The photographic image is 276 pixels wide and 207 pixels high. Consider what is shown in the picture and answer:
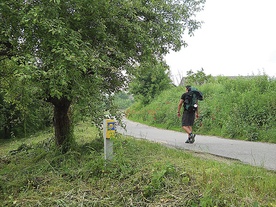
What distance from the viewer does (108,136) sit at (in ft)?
16.6

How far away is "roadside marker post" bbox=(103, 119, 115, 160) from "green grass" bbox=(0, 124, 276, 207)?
0.13 m

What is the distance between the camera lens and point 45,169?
18.0ft

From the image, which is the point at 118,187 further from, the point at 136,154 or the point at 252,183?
the point at 252,183

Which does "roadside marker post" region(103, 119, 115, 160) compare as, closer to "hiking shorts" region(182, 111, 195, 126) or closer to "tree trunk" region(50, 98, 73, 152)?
"tree trunk" region(50, 98, 73, 152)

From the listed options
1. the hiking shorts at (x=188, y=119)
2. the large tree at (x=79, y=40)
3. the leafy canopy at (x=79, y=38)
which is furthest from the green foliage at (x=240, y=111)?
the leafy canopy at (x=79, y=38)

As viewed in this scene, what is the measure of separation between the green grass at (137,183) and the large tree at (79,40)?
3.94 ft

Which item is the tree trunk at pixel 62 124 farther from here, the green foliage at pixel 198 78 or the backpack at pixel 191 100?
the green foliage at pixel 198 78

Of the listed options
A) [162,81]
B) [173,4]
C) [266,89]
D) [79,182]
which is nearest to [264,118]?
[266,89]

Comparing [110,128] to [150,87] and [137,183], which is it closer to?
[137,183]

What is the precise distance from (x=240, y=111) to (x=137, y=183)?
741cm

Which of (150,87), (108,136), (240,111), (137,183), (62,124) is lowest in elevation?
(137,183)

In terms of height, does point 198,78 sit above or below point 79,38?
above

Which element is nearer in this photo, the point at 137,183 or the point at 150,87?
the point at 137,183

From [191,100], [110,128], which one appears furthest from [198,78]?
[110,128]
